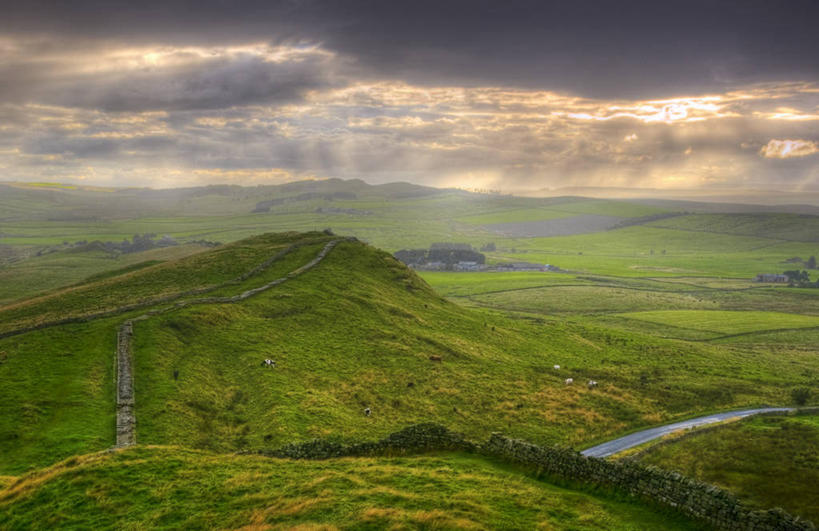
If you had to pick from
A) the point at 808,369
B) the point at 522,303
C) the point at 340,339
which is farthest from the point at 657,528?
the point at 522,303

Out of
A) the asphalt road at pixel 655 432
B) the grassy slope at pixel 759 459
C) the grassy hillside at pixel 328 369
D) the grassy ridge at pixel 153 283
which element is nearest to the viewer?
the grassy slope at pixel 759 459

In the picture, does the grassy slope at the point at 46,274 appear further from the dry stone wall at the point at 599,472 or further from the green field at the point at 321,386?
the dry stone wall at the point at 599,472

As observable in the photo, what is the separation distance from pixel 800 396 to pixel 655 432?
27638 millimetres

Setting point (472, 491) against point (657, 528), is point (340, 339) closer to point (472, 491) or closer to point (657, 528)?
point (472, 491)

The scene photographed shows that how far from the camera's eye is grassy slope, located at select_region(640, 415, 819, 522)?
31.9 metres

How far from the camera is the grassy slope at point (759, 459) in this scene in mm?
31859

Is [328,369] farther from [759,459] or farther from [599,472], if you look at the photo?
[759,459]

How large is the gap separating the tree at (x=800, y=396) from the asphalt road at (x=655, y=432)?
11.5ft

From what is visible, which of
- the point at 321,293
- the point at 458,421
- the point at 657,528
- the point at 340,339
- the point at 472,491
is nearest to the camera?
the point at 657,528

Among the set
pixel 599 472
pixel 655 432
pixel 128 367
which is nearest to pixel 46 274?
pixel 128 367

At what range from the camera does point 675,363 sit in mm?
83062

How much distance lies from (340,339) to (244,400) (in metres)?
21.1

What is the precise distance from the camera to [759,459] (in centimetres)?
Result: 4103

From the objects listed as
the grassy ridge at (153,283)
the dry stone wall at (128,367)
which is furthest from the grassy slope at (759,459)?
the grassy ridge at (153,283)
